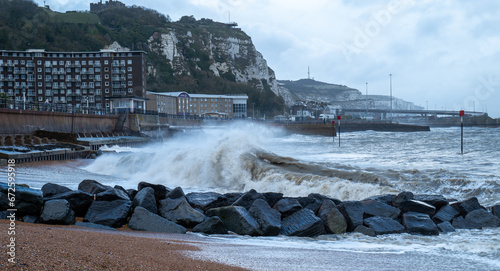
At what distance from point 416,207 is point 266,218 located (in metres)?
3.31

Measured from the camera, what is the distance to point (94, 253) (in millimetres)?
5293

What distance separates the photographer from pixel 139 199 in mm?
9867

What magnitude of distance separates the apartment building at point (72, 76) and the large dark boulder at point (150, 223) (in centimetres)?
8282

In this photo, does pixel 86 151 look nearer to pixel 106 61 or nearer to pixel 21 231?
pixel 21 231

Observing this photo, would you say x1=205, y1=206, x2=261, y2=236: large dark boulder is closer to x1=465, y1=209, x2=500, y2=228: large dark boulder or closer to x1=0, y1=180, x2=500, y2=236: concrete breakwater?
x1=0, y1=180, x2=500, y2=236: concrete breakwater

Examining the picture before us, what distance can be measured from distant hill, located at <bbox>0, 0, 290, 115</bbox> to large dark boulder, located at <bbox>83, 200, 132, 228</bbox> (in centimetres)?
10735

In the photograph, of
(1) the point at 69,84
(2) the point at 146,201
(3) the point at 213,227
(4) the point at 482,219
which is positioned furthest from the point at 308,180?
(1) the point at 69,84

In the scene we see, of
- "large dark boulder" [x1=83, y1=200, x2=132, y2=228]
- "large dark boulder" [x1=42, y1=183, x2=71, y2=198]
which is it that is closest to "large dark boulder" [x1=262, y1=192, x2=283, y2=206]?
"large dark boulder" [x1=83, y1=200, x2=132, y2=228]

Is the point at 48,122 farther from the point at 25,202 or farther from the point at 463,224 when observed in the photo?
the point at 463,224

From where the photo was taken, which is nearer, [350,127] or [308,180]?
[308,180]

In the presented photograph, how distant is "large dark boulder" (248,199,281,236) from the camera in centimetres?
870

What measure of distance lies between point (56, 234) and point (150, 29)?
14250 cm

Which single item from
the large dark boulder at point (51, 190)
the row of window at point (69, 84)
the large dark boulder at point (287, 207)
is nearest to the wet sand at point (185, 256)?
the large dark boulder at point (287, 207)

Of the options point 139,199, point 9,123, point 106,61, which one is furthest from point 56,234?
point 106,61
